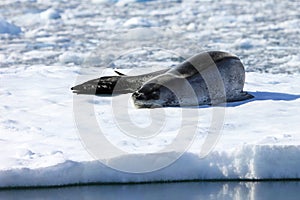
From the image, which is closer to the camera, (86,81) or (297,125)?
(297,125)

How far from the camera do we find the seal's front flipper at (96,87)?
603cm

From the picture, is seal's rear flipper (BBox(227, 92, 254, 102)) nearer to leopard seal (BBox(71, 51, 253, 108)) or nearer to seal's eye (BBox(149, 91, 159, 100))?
leopard seal (BBox(71, 51, 253, 108))

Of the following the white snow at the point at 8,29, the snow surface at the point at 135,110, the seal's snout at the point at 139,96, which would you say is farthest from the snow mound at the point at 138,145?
the white snow at the point at 8,29

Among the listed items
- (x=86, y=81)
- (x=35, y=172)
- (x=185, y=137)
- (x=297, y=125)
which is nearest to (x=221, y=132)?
(x=185, y=137)

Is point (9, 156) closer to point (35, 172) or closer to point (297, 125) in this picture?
point (35, 172)

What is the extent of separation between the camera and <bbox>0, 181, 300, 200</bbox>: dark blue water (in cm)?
400

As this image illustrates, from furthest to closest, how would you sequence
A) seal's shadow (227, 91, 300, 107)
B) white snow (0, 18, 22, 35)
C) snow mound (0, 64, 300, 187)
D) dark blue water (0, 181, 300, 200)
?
white snow (0, 18, 22, 35) < seal's shadow (227, 91, 300, 107) < snow mound (0, 64, 300, 187) < dark blue water (0, 181, 300, 200)

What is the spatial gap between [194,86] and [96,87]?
37.4 inches

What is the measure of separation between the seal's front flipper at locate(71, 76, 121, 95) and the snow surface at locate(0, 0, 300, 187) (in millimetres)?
110

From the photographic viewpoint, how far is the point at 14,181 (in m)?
4.07

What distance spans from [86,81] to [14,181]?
2468 millimetres

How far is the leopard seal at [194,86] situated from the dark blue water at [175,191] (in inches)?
55.6

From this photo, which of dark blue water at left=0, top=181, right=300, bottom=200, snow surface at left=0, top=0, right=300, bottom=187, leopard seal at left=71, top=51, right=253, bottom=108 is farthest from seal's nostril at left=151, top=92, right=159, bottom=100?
dark blue water at left=0, top=181, right=300, bottom=200

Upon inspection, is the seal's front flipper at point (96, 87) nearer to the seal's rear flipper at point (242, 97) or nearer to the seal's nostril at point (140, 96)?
the seal's nostril at point (140, 96)
